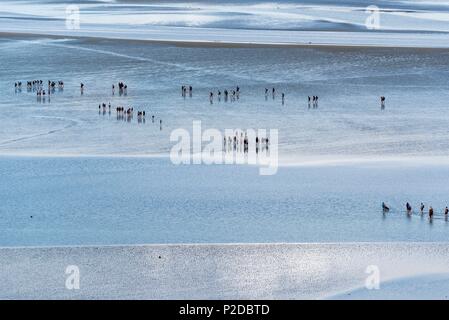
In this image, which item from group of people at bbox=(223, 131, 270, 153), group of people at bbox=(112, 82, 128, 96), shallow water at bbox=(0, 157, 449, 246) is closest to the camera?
shallow water at bbox=(0, 157, 449, 246)

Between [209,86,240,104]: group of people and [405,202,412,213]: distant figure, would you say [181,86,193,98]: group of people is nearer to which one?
[209,86,240,104]: group of people

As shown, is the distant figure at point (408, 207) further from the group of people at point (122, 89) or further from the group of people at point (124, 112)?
the group of people at point (122, 89)

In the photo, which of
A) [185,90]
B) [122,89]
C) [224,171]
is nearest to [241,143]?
[224,171]

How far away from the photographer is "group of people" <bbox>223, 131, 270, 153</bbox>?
3192cm

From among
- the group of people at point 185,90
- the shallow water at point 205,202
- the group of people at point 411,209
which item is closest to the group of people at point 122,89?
the group of people at point 185,90

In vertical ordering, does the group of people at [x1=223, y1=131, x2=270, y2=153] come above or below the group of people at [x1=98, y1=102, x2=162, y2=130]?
below

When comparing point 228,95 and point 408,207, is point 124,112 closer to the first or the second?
point 228,95

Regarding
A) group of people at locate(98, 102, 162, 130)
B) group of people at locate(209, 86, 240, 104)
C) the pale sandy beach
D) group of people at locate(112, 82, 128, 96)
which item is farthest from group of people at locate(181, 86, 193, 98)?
group of people at locate(98, 102, 162, 130)

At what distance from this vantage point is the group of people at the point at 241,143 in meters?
31.9

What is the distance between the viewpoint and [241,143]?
107 feet
